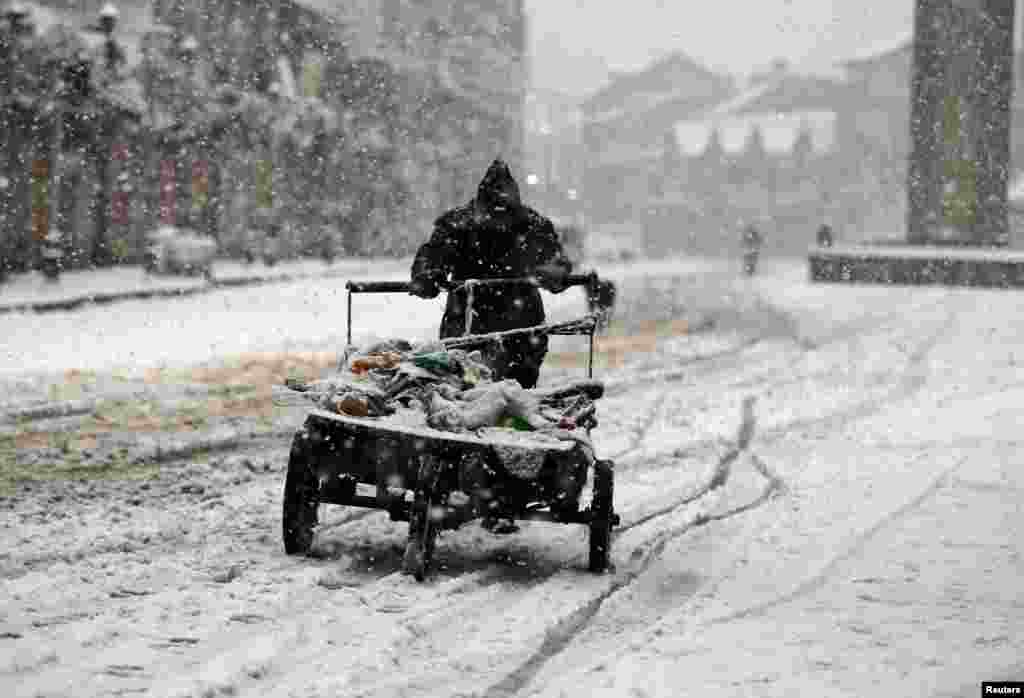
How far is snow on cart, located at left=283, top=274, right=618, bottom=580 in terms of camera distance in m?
5.79

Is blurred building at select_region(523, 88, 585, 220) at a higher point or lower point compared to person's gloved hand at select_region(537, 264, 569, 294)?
higher

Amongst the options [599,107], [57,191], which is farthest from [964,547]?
[599,107]

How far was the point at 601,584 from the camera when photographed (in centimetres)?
604

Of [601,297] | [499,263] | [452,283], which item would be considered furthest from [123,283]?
[601,297]

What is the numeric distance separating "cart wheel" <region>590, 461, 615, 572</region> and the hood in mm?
1817

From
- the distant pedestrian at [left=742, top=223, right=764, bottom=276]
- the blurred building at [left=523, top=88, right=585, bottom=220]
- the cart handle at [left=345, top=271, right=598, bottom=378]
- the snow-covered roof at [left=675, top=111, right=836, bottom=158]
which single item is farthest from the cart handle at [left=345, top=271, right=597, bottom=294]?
the snow-covered roof at [left=675, top=111, right=836, bottom=158]

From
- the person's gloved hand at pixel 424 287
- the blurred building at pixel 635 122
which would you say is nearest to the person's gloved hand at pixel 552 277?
the person's gloved hand at pixel 424 287

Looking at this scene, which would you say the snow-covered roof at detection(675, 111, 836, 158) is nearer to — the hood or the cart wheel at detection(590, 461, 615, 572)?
the hood

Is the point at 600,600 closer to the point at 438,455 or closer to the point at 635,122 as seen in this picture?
the point at 438,455

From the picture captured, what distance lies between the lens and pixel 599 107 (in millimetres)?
91938

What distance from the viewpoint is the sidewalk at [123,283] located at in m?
20.8

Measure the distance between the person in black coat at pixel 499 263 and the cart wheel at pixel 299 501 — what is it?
1.40 metres

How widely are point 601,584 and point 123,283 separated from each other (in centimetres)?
2122

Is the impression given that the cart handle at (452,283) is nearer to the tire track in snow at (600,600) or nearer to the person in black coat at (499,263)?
the person in black coat at (499,263)
